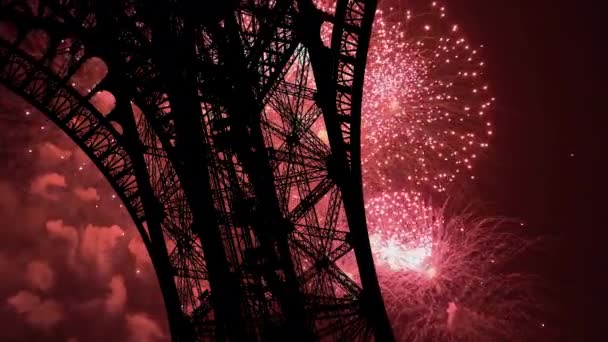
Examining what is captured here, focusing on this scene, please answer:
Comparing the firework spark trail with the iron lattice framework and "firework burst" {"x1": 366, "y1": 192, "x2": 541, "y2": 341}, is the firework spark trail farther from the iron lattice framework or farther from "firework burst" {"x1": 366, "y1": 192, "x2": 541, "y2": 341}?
the iron lattice framework

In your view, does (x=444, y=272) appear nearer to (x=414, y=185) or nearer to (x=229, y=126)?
(x=414, y=185)

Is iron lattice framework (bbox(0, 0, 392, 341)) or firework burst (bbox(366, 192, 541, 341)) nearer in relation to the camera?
iron lattice framework (bbox(0, 0, 392, 341))

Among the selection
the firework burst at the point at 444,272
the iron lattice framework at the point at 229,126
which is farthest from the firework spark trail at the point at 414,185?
the iron lattice framework at the point at 229,126

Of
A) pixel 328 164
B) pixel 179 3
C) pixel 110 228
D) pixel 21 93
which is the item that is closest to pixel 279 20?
pixel 179 3

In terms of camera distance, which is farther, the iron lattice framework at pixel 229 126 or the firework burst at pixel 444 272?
the firework burst at pixel 444 272

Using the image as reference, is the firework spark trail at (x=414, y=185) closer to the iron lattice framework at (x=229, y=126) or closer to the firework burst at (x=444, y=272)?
the firework burst at (x=444, y=272)

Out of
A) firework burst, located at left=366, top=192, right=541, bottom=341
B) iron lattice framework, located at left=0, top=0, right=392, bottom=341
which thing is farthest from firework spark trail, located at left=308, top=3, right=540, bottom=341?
iron lattice framework, located at left=0, top=0, right=392, bottom=341

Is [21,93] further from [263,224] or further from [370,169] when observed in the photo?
[370,169]

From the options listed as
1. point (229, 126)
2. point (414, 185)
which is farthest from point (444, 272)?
point (229, 126)
